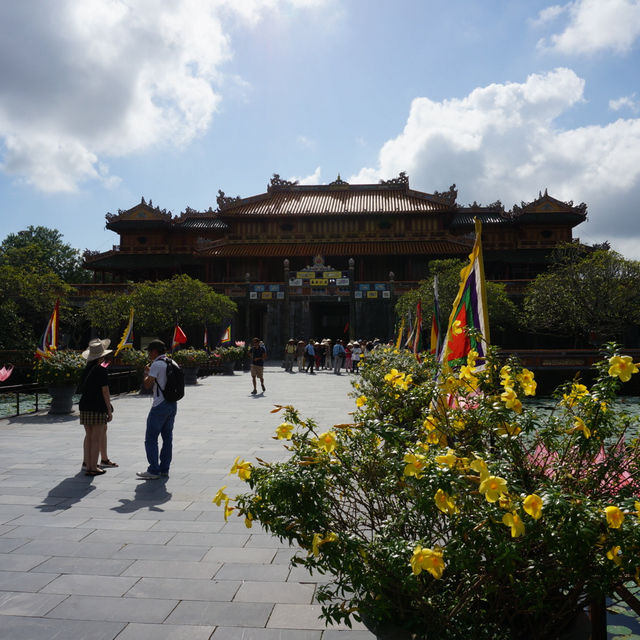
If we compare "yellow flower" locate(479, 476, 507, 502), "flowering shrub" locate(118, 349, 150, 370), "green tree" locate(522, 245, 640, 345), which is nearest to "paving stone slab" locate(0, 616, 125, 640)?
"yellow flower" locate(479, 476, 507, 502)

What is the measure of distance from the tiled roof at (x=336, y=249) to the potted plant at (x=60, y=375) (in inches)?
1036

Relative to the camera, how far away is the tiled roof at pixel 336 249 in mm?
35344

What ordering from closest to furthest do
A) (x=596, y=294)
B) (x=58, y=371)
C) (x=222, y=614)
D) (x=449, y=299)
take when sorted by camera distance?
1. (x=222, y=614)
2. (x=58, y=371)
3. (x=596, y=294)
4. (x=449, y=299)

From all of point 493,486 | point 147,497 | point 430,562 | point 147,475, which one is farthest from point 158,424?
point 493,486

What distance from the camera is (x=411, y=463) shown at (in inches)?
79.3

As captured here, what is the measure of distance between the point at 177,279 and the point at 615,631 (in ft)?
82.9

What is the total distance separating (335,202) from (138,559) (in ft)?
126

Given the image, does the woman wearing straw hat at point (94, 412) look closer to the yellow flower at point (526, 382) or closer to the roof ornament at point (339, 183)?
the yellow flower at point (526, 382)

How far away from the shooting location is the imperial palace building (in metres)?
32.6

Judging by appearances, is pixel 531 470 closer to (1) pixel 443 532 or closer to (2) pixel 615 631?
(1) pixel 443 532

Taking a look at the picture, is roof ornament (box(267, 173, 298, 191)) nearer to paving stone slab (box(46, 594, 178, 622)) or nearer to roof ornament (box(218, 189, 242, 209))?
roof ornament (box(218, 189, 242, 209))

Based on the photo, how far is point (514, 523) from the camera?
1.72 metres

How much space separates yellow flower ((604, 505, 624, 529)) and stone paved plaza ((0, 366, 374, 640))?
1.74 metres

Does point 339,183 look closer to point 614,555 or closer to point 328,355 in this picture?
point 328,355
